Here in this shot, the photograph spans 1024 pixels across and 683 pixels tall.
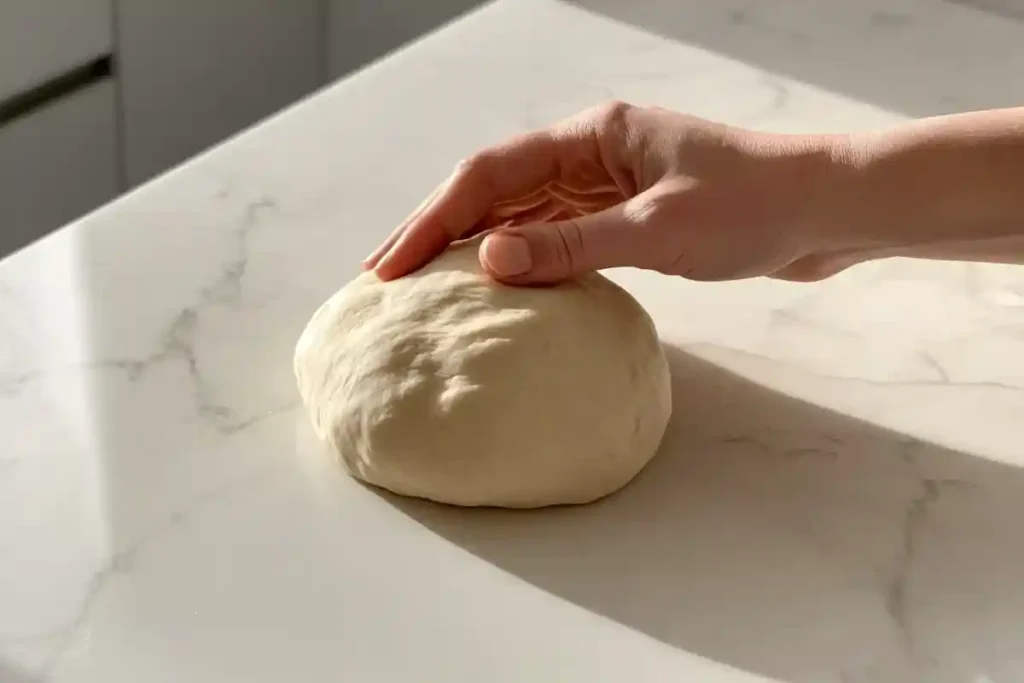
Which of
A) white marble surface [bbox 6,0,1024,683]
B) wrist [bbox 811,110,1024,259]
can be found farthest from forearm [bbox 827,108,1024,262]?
white marble surface [bbox 6,0,1024,683]

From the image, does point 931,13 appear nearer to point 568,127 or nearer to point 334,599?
point 568,127

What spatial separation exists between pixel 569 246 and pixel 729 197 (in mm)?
107

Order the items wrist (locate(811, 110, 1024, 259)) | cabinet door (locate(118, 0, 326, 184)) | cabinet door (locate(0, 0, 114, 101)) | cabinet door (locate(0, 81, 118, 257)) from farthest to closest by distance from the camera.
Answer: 1. cabinet door (locate(118, 0, 326, 184))
2. cabinet door (locate(0, 81, 118, 257))
3. cabinet door (locate(0, 0, 114, 101))
4. wrist (locate(811, 110, 1024, 259))

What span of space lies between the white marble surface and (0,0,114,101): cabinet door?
60 centimetres

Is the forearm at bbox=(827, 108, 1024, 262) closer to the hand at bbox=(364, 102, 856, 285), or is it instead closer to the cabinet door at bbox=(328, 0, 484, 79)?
the hand at bbox=(364, 102, 856, 285)

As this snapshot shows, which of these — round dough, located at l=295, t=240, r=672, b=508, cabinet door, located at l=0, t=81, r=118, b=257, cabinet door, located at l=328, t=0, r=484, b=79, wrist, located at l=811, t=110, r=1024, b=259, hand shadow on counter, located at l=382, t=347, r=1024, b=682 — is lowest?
cabinet door, located at l=0, t=81, r=118, b=257

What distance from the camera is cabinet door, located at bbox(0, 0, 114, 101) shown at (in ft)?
4.64

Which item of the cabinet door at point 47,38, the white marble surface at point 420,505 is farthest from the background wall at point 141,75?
the white marble surface at point 420,505

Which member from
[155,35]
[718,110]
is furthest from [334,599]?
[155,35]

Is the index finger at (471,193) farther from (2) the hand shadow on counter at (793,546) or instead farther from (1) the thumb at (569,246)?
(2) the hand shadow on counter at (793,546)

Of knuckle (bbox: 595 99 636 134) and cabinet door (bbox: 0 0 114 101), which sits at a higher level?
knuckle (bbox: 595 99 636 134)

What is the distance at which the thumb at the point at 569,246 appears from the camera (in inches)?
27.6

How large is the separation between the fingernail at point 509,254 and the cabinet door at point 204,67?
42.3 inches

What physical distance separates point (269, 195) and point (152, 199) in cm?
9
